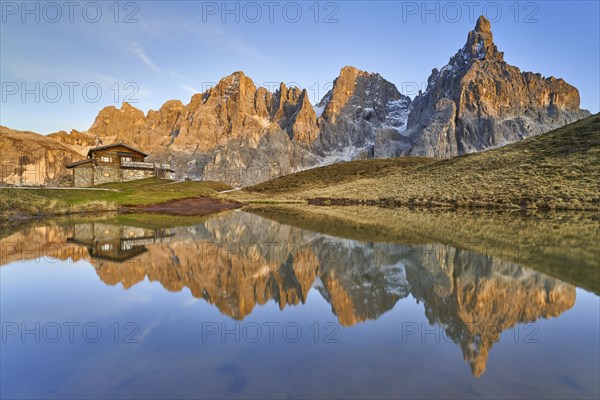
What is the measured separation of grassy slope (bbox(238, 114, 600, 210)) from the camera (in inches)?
1722

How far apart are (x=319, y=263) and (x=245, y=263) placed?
266 centimetres

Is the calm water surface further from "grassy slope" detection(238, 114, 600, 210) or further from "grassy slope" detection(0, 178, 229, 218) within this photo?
"grassy slope" detection(238, 114, 600, 210)

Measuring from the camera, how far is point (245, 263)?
1317 cm

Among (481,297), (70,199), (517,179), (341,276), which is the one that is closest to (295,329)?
(341,276)

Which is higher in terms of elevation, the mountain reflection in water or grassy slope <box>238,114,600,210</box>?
grassy slope <box>238,114,600,210</box>

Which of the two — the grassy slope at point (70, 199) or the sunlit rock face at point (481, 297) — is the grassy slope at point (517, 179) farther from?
the sunlit rock face at point (481, 297)

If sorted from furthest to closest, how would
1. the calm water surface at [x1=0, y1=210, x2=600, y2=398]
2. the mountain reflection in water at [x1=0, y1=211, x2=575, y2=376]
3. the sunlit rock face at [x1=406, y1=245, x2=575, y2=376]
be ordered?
the mountain reflection in water at [x1=0, y1=211, x2=575, y2=376] < the sunlit rock face at [x1=406, y1=245, x2=575, y2=376] < the calm water surface at [x1=0, y1=210, x2=600, y2=398]

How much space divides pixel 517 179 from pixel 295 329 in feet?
180

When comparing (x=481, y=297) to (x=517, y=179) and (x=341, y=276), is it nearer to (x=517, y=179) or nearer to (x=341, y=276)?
(x=341, y=276)

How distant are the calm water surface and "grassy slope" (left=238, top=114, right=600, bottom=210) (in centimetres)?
3788

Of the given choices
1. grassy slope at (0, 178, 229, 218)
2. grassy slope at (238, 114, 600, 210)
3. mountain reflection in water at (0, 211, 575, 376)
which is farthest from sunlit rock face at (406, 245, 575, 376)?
grassy slope at (238, 114, 600, 210)

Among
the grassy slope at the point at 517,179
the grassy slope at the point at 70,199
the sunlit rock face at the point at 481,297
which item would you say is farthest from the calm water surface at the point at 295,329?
the grassy slope at the point at 517,179

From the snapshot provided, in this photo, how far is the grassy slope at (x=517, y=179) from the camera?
43750mm

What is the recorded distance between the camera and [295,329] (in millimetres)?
7184
